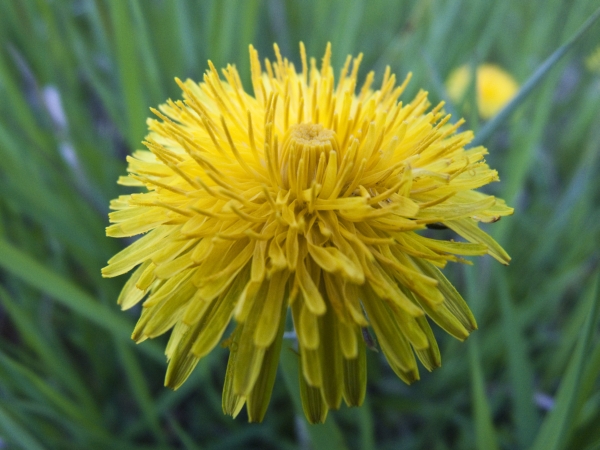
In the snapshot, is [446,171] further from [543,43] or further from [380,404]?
[543,43]

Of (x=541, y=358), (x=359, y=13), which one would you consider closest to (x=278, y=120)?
(x=359, y=13)

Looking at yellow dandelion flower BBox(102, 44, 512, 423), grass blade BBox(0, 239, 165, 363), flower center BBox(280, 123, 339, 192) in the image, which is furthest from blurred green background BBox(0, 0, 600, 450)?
flower center BBox(280, 123, 339, 192)

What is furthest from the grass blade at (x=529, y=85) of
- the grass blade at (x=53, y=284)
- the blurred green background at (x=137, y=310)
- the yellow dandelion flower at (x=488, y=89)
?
the yellow dandelion flower at (x=488, y=89)

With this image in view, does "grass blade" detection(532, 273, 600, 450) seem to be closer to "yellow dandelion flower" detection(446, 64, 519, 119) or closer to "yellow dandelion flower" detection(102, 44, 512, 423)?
"yellow dandelion flower" detection(102, 44, 512, 423)

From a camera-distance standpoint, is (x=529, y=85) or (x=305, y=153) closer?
(x=305, y=153)

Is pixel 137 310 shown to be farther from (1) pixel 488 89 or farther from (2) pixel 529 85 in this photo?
(1) pixel 488 89

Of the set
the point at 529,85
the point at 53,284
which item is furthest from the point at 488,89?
the point at 53,284

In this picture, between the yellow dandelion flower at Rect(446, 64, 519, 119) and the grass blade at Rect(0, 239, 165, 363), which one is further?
the yellow dandelion flower at Rect(446, 64, 519, 119)
